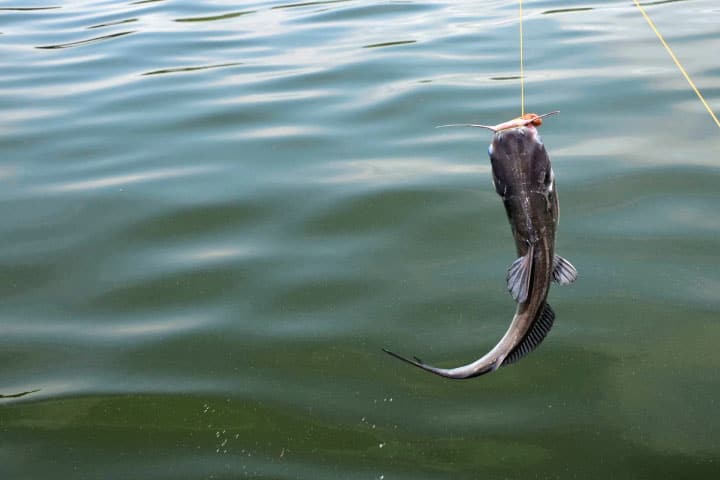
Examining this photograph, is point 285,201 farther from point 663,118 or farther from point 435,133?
point 663,118

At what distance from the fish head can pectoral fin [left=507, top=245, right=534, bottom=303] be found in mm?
189

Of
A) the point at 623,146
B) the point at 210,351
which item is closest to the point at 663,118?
the point at 623,146

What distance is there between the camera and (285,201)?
6.23m

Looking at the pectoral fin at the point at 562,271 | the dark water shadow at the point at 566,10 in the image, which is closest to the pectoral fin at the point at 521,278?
the pectoral fin at the point at 562,271

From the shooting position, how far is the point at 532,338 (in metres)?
2.99

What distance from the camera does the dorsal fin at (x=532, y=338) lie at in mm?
2979

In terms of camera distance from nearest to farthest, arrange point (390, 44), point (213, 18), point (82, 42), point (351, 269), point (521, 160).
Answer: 1. point (521, 160)
2. point (351, 269)
3. point (390, 44)
4. point (82, 42)
5. point (213, 18)

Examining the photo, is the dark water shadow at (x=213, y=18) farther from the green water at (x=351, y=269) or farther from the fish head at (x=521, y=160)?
the fish head at (x=521, y=160)

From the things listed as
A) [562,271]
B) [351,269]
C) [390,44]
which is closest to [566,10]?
[390,44]

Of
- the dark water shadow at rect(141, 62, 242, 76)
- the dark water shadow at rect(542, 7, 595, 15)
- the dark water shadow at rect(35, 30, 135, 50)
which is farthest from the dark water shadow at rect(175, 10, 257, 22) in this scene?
the dark water shadow at rect(542, 7, 595, 15)

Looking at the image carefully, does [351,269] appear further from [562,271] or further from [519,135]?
[519,135]

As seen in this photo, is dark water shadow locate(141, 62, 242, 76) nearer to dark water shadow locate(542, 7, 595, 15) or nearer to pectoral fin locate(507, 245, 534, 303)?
dark water shadow locate(542, 7, 595, 15)

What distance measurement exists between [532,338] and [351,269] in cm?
241

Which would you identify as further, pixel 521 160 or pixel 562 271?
pixel 562 271
